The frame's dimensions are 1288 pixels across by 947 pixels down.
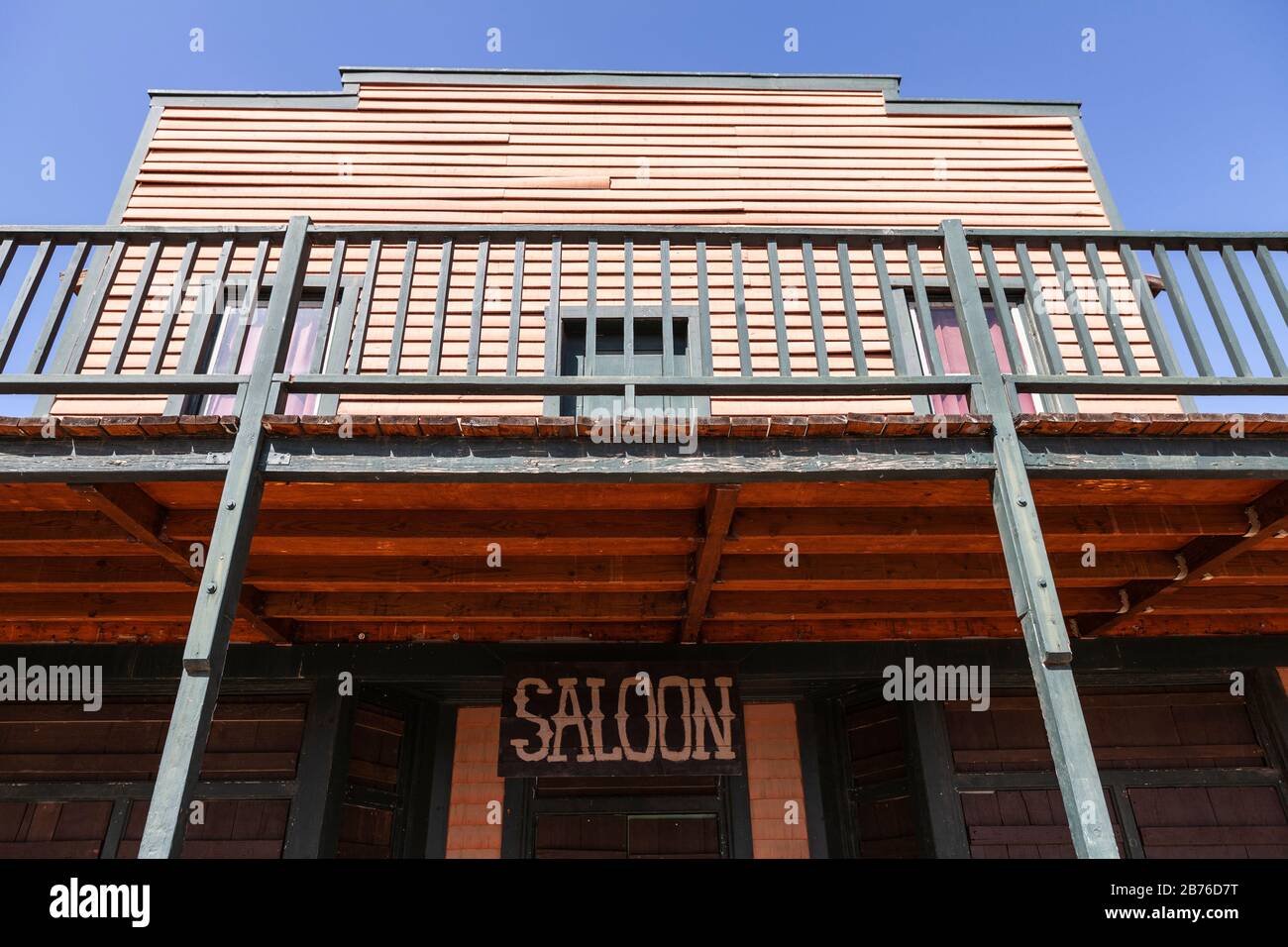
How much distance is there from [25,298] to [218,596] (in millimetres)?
2029

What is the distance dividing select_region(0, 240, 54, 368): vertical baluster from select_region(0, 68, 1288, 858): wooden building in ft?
0.08

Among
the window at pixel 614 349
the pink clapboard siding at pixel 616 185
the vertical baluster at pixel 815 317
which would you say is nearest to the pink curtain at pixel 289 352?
the pink clapboard siding at pixel 616 185

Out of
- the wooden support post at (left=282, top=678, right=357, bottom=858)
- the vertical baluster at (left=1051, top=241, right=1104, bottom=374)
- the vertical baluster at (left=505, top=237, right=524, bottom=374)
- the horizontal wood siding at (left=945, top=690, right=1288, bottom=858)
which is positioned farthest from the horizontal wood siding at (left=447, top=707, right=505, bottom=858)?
the vertical baluster at (left=1051, top=241, right=1104, bottom=374)

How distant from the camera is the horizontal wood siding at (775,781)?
5957 mm

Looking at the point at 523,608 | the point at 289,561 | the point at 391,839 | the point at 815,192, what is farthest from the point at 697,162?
the point at 391,839

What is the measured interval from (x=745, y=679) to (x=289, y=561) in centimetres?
324

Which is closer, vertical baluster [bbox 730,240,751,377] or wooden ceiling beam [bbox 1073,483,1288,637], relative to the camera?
vertical baluster [bbox 730,240,751,377]

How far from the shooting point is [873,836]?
5.93 meters

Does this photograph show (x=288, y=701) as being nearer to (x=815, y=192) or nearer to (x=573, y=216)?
(x=573, y=216)

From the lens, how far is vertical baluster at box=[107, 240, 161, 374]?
389 cm

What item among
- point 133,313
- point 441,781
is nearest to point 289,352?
point 133,313

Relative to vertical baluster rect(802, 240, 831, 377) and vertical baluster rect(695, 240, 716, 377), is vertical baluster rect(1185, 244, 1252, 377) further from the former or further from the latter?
vertical baluster rect(695, 240, 716, 377)

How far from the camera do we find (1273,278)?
4.27 meters
